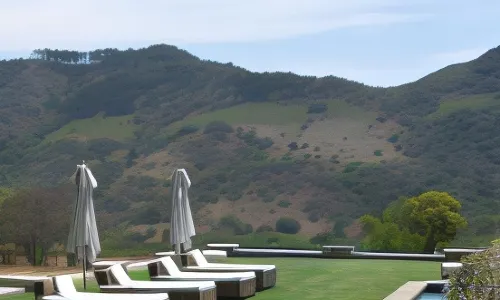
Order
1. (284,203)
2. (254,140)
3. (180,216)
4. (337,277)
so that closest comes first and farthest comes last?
(337,277) < (180,216) < (284,203) < (254,140)

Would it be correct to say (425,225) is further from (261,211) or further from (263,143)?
(263,143)

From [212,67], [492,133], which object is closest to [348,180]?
[492,133]

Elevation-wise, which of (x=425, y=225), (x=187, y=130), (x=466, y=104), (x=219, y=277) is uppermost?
(x=466, y=104)

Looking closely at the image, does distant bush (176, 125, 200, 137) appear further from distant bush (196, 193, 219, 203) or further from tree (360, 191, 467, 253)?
tree (360, 191, 467, 253)

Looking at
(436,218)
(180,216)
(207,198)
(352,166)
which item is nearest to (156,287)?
(180,216)

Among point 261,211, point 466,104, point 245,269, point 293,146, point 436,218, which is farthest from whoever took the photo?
point 293,146

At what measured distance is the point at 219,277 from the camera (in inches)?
395

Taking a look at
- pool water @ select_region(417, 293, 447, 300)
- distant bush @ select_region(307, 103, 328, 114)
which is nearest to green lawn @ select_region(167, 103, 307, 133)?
distant bush @ select_region(307, 103, 328, 114)

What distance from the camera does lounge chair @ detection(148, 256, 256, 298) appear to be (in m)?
9.82

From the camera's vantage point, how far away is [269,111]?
52.5m

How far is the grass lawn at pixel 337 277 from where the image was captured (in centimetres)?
1076

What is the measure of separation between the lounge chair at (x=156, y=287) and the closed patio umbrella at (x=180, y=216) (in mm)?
3256

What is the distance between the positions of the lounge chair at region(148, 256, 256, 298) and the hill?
2265 cm

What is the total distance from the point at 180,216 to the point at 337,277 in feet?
7.76
